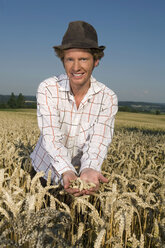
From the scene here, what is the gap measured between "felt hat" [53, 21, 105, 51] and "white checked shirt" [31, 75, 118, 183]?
0.59 m

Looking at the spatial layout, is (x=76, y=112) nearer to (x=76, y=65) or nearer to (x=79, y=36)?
(x=76, y=65)

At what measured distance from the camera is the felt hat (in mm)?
2479

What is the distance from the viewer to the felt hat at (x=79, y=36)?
8.13ft

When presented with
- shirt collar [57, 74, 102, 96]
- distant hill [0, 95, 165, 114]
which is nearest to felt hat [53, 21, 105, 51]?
shirt collar [57, 74, 102, 96]

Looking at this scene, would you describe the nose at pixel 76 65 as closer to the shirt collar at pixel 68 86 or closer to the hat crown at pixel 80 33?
the hat crown at pixel 80 33

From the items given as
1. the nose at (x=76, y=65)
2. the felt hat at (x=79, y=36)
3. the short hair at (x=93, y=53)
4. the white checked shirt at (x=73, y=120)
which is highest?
the felt hat at (x=79, y=36)

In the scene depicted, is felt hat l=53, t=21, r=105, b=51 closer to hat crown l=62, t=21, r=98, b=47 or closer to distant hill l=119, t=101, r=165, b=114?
hat crown l=62, t=21, r=98, b=47

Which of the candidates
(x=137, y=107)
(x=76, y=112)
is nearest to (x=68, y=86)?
(x=76, y=112)

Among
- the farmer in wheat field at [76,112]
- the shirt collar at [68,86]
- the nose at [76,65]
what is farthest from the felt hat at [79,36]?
the shirt collar at [68,86]

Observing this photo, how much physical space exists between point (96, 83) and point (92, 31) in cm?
68

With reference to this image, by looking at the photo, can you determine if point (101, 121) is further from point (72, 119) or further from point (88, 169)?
point (88, 169)

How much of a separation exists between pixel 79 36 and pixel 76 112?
96cm

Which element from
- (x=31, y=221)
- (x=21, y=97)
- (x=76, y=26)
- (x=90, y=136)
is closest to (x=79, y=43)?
(x=76, y=26)

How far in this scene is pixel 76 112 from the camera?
304 cm
